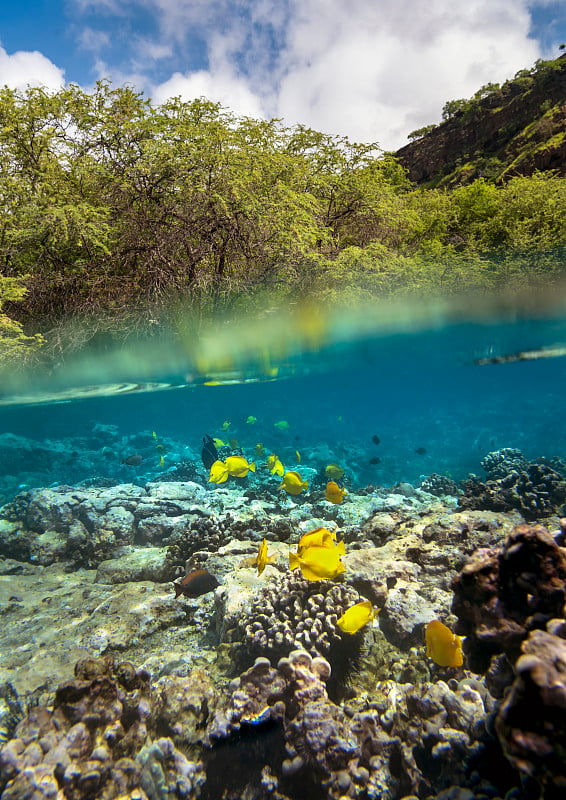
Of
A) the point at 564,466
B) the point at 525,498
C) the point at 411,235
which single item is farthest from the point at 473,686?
the point at 411,235

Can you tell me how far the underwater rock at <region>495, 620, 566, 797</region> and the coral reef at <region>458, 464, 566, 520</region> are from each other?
820 centimetres

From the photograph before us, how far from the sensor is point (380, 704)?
11.5ft

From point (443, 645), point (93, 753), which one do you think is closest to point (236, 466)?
point (93, 753)

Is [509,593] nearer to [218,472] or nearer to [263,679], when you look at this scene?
[263,679]

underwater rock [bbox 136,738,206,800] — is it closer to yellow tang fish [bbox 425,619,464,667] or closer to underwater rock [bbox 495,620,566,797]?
yellow tang fish [bbox 425,619,464,667]

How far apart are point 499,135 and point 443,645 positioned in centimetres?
6688

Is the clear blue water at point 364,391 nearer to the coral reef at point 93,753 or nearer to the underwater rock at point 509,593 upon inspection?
the coral reef at point 93,753

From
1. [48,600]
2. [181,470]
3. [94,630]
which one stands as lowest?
[181,470]

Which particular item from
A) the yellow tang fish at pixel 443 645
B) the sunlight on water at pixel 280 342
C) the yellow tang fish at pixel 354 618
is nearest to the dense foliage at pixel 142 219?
the sunlight on water at pixel 280 342

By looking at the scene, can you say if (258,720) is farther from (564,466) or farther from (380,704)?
(564,466)

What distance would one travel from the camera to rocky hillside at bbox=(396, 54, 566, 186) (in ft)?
119

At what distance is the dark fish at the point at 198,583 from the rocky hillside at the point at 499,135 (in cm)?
3949

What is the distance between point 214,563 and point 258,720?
3611 millimetres

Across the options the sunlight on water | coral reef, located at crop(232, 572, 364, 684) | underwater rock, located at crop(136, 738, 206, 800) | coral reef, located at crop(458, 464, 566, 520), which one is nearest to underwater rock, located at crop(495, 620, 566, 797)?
coral reef, located at crop(232, 572, 364, 684)
